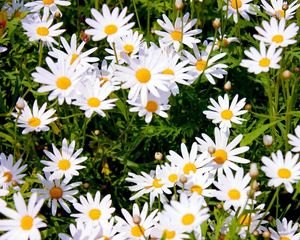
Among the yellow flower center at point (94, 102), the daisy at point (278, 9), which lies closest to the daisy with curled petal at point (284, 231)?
the yellow flower center at point (94, 102)

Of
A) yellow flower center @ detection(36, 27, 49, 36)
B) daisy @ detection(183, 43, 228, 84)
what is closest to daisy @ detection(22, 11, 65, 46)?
yellow flower center @ detection(36, 27, 49, 36)

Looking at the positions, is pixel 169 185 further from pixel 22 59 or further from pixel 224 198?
pixel 22 59

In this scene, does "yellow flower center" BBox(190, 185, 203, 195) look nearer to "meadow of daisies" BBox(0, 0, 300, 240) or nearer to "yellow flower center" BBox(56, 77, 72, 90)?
"meadow of daisies" BBox(0, 0, 300, 240)

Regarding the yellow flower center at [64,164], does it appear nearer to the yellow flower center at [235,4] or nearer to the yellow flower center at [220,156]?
the yellow flower center at [220,156]

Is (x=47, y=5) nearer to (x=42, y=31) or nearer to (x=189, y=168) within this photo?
(x=42, y=31)

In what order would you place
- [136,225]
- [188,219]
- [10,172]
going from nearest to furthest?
[188,219], [136,225], [10,172]

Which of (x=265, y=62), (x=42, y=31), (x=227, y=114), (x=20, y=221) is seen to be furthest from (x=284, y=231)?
(x=42, y=31)
